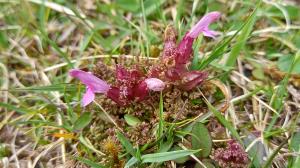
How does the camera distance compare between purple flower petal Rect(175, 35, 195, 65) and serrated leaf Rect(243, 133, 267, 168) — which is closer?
serrated leaf Rect(243, 133, 267, 168)

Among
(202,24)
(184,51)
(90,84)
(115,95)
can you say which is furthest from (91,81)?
(202,24)

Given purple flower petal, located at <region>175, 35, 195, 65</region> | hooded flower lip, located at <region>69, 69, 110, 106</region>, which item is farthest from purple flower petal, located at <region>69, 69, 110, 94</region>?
purple flower petal, located at <region>175, 35, 195, 65</region>

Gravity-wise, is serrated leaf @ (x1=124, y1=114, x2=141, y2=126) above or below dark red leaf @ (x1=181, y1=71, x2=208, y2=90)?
below

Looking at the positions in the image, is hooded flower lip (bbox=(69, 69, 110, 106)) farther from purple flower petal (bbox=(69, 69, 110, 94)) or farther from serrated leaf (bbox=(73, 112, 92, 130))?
serrated leaf (bbox=(73, 112, 92, 130))

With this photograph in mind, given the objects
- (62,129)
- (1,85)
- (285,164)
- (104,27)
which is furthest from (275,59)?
(1,85)

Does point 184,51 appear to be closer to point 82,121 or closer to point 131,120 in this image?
point 131,120

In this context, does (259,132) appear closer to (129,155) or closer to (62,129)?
(129,155)
